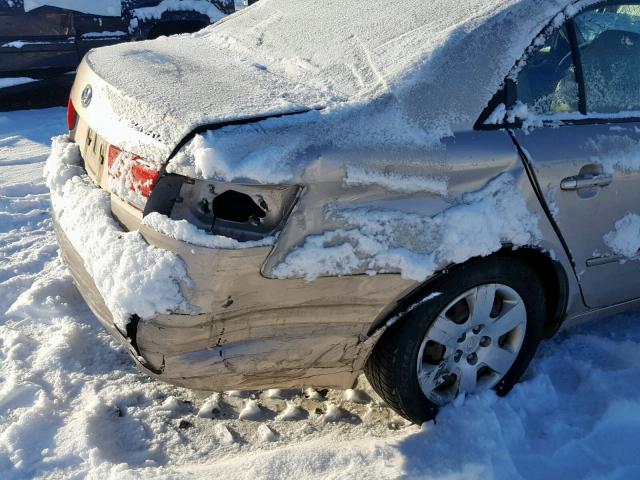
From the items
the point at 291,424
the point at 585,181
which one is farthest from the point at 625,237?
the point at 291,424

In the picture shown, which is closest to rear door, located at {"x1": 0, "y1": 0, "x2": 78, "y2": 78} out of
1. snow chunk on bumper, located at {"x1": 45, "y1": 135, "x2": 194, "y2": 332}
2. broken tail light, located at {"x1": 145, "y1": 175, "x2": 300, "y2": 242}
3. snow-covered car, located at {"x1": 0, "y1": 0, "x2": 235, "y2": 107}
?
snow-covered car, located at {"x1": 0, "y1": 0, "x2": 235, "y2": 107}

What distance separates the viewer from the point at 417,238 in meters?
2.22

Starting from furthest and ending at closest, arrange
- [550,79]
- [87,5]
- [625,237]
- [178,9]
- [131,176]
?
[178,9] → [87,5] → [625,237] → [550,79] → [131,176]

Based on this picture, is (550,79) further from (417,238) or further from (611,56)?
(417,238)

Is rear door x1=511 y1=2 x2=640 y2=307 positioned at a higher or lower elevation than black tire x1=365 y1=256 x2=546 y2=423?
higher

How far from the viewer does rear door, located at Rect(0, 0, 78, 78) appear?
5867 mm

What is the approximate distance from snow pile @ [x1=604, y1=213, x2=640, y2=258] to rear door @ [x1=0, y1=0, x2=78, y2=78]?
17.1 ft

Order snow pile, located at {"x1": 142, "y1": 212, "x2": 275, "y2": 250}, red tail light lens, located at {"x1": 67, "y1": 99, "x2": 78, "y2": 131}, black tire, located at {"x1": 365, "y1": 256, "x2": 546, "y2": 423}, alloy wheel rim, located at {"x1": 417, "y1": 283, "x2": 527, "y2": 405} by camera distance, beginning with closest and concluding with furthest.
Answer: snow pile, located at {"x1": 142, "y1": 212, "x2": 275, "y2": 250} < black tire, located at {"x1": 365, "y1": 256, "x2": 546, "y2": 423} < alloy wheel rim, located at {"x1": 417, "y1": 283, "x2": 527, "y2": 405} < red tail light lens, located at {"x1": 67, "y1": 99, "x2": 78, "y2": 131}

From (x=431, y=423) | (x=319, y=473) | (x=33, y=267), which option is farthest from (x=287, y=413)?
(x=33, y=267)

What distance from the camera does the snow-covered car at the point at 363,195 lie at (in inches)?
80.6

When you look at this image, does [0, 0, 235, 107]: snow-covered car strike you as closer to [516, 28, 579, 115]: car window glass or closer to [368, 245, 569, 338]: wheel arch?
[516, 28, 579, 115]: car window glass

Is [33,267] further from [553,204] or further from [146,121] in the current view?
[553,204]

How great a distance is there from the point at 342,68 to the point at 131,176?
86 centimetres

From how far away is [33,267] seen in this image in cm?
379
